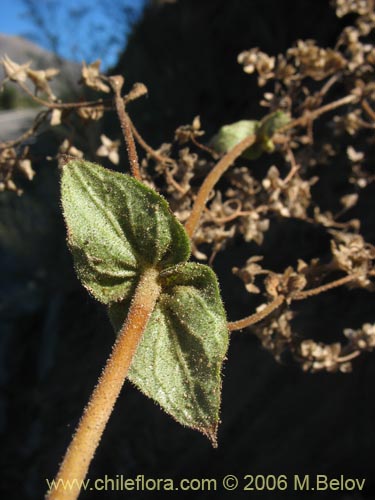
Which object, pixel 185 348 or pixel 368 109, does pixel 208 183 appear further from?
pixel 368 109

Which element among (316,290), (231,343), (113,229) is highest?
(113,229)

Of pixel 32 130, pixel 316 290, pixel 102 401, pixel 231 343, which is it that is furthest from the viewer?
pixel 231 343

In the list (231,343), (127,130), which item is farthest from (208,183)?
(231,343)

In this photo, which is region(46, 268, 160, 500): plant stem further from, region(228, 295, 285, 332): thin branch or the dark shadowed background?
the dark shadowed background

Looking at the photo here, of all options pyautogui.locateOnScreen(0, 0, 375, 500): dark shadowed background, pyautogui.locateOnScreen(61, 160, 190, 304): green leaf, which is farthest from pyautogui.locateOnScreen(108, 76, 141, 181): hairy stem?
pyautogui.locateOnScreen(0, 0, 375, 500): dark shadowed background

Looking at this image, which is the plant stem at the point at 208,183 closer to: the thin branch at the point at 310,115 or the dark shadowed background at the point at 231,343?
the thin branch at the point at 310,115
